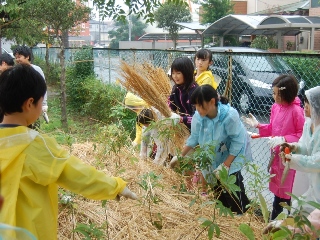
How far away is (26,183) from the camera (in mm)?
1632

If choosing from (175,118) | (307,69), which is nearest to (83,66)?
(307,69)

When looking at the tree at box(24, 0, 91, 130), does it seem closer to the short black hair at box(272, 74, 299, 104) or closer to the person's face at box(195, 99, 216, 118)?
the person's face at box(195, 99, 216, 118)

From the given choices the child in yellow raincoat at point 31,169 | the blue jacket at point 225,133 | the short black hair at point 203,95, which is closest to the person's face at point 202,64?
the blue jacket at point 225,133

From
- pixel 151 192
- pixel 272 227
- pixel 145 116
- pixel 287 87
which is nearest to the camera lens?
pixel 272 227

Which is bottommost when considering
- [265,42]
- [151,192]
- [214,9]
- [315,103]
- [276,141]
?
[151,192]

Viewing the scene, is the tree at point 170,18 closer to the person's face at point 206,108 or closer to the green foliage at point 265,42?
the green foliage at point 265,42

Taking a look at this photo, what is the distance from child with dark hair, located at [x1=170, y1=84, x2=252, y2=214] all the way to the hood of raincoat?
61 centimetres

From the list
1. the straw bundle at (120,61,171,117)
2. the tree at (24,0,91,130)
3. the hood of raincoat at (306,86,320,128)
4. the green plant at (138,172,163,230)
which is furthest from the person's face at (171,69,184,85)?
the tree at (24,0,91,130)

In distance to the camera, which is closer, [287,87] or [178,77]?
[287,87]

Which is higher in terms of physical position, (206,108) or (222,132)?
(206,108)

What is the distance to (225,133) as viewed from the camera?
2.92m

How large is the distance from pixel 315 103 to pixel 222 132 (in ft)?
2.44

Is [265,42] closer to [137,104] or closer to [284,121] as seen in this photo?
[137,104]

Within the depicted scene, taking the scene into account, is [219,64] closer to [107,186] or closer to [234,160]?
[234,160]
